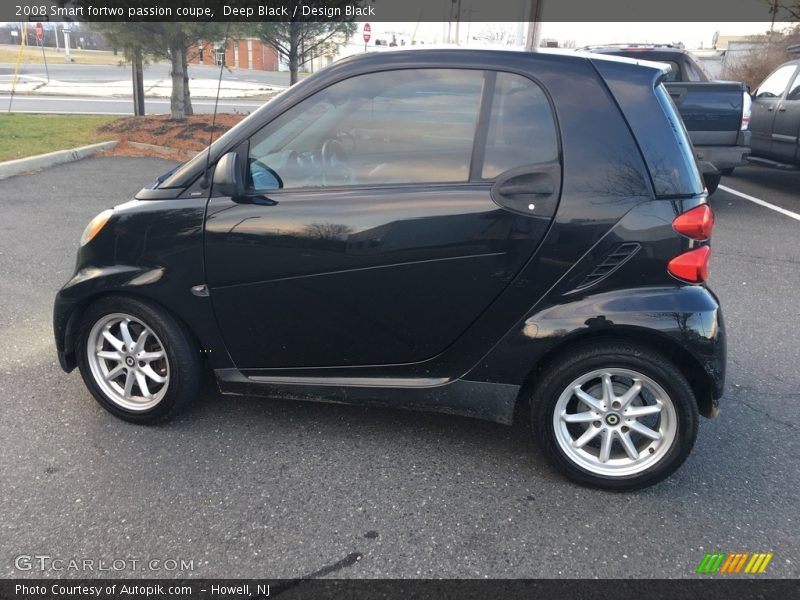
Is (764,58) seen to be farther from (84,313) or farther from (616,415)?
(84,313)

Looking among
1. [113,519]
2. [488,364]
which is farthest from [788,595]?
[113,519]

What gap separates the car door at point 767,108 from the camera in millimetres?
9875

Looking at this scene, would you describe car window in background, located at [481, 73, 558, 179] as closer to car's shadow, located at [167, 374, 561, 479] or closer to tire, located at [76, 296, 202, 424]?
car's shadow, located at [167, 374, 561, 479]

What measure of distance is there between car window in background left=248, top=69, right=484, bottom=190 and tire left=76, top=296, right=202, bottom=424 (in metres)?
0.83

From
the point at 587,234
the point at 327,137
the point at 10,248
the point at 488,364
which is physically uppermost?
the point at 327,137

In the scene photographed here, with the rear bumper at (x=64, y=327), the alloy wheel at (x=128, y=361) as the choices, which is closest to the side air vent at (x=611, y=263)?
the alloy wheel at (x=128, y=361)

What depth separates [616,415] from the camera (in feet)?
9.27

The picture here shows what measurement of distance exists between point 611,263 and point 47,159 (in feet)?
31.9

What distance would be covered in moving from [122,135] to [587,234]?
37.9 ft

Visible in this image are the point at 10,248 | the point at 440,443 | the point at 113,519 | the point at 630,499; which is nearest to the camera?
the point at 113,519

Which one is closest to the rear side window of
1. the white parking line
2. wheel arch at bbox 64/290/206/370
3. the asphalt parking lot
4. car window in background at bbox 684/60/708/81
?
the asphalt parking lot

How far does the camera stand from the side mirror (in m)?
2.89

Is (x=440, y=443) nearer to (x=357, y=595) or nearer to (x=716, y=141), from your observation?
(x=357, y=595)

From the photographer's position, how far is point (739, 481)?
117 inches
